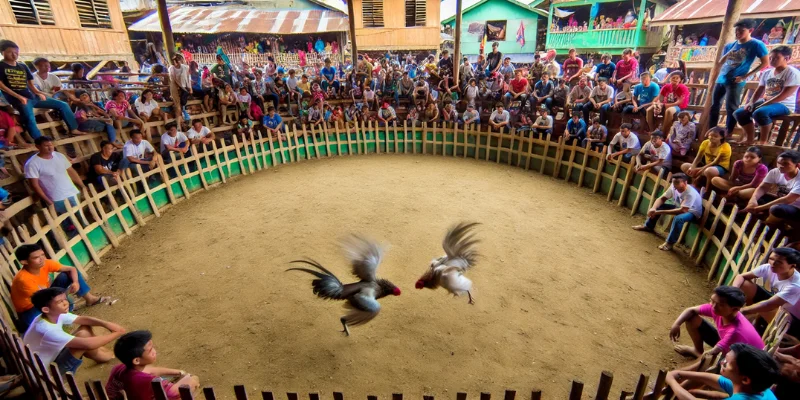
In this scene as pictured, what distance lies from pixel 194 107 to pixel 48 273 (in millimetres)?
6703

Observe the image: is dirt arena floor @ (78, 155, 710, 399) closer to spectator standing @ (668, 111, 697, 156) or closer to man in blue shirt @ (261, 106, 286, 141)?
spectator standing @ (668, 111, 697, 156)

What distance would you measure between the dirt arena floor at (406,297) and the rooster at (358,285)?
0.50 meters

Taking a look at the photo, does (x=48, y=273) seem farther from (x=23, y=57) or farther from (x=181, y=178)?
(x=23, y=57)

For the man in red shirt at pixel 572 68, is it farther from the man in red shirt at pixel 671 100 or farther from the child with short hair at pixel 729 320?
the child with short hair at pixel 729 320

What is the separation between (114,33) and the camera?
1461 cm

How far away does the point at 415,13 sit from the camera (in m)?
18.0

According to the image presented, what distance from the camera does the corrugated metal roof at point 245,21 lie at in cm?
1788

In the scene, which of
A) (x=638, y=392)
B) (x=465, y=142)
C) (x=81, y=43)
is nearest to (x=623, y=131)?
(x=465, y=142)

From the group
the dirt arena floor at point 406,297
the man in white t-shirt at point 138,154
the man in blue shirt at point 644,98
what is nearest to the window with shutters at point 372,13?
the man in blue shirt at point 644,98

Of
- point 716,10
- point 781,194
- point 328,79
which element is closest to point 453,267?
point 781,194

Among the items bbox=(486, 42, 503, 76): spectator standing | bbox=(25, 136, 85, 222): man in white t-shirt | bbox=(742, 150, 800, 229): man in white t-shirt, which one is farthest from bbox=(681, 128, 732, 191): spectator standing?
bbox=(25, 136, 85, 222): man in white t-shirt

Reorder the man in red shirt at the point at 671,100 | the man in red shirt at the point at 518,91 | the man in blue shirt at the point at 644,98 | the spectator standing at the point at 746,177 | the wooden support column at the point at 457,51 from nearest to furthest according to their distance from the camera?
the spectator standing at the point at 746,177 → the man in red shirt at the point at 671,100 → the man in blue shirt at the point at 644,98 → the man in red shirt at the point at 518,91 → the wooden support column at the point at 457,51

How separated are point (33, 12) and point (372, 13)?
40.1 ft

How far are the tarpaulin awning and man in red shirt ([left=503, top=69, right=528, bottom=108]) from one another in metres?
6.56
